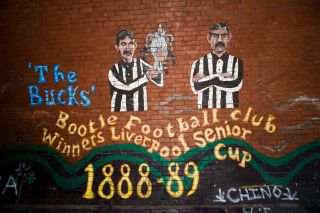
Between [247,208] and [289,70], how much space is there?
2.47 meters

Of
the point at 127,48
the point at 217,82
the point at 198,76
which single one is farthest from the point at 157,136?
the point at 127,48

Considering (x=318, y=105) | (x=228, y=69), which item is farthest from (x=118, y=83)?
(x=318, y=105)

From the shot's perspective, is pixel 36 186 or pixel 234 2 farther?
pixel 36 186

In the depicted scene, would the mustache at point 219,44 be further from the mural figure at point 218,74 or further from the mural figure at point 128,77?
the mural figure at point 128,77

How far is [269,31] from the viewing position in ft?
12.4

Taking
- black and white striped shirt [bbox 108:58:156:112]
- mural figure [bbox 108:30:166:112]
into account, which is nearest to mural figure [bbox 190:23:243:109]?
mural figure [bbox 108:30:166:112]

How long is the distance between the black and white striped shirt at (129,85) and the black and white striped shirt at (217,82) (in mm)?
900

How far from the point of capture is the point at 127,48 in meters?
3.94

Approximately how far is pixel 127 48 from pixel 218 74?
5.55 ft

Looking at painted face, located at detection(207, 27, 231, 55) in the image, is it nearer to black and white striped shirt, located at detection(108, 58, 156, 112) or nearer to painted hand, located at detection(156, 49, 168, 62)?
painted hand, located at detection(156, 49, 168, 62)

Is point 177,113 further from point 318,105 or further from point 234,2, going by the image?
Answer: point 318,105

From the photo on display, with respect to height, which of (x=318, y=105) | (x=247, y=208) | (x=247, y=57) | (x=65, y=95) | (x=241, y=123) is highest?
(x=247, y=57)

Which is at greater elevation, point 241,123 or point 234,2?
point 234,2

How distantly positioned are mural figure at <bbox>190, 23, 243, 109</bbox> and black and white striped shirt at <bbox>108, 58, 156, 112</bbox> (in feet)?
2.94
